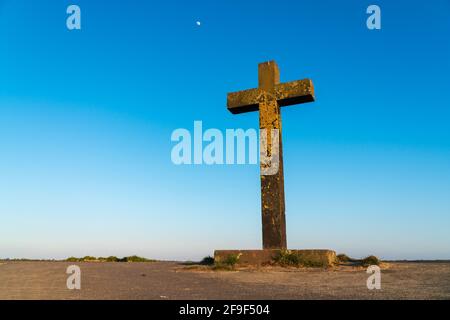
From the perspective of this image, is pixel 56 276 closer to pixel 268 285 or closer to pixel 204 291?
pixel 204 291

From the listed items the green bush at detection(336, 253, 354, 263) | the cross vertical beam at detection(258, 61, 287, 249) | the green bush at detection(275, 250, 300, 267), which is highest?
the cross vertical beam at detection(258, 61, 287, 249)

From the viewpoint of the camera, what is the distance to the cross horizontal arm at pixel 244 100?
10.4 m

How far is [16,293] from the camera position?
16.5ft

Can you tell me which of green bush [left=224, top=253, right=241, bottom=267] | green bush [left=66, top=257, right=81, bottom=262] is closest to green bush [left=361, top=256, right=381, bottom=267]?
green bush [left=224, top=253, right=241, bottom=267]

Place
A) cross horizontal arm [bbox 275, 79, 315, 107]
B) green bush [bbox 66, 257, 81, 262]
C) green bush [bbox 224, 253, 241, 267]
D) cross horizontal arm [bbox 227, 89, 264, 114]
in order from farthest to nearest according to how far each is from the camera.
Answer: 1. green bush [bbox 66, 257, 81, 262]
2. cross horizontal arm [bbox 227, 89, 264, 114]
3. cross horizontal arm [bbox 275, 79, 315, 107]
4. green bush [bbox 224, 253, 241, 267]

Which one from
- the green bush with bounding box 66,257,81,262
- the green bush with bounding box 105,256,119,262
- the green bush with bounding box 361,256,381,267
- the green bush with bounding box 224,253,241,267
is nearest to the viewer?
the green bush with bounding box 361,256,381,267

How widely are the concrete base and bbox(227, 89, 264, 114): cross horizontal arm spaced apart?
372 cm

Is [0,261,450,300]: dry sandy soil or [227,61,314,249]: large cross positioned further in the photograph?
[227,61,314,249]: large cross

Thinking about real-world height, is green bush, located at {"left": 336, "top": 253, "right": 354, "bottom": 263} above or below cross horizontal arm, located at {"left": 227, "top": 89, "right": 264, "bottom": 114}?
below

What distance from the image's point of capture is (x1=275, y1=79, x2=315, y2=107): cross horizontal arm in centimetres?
991

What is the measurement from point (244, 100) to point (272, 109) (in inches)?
32.9

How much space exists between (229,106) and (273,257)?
162 inches

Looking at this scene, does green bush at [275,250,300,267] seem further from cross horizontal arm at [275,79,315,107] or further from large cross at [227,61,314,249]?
cross horizontal arm at [275,79,315,107]
